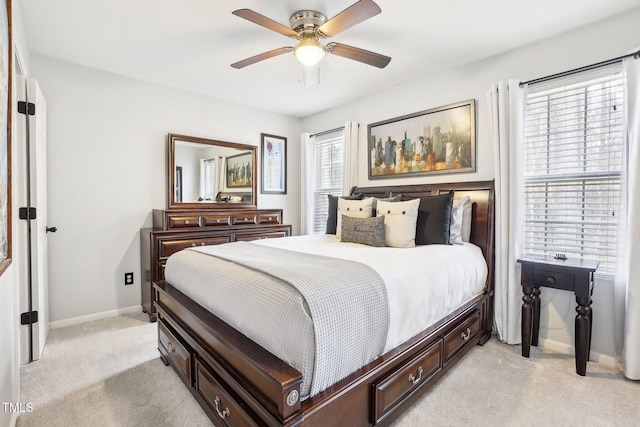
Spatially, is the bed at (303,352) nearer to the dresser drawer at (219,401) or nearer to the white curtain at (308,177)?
the dresser drawer at (219,401)

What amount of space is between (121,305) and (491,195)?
12.6 feet

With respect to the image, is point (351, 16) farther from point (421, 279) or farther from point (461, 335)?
point (461, 335)

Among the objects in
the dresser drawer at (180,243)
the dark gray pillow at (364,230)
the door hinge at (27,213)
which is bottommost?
the dresser drawer at (180,243)

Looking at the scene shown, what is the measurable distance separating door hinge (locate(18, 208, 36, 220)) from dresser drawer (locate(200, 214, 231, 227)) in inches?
55.6

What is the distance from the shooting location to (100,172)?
3201mm

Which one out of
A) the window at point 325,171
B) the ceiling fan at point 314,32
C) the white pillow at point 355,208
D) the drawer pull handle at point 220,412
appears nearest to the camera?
the drawer pull handle at point 220,412

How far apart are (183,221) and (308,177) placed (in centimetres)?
193

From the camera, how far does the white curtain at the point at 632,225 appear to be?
2.02 meters

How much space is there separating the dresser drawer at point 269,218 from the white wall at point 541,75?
1.39 m

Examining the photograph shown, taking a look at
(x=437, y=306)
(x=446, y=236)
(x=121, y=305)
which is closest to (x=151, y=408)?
(x=437, y=306)

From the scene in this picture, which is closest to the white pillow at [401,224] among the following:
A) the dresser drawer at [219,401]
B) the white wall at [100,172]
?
the dresser drawer at [219,401]

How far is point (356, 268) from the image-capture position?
1.58m

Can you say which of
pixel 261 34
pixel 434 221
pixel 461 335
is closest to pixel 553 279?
pixel 461 335

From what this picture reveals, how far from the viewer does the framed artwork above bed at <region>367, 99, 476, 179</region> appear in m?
3.04
